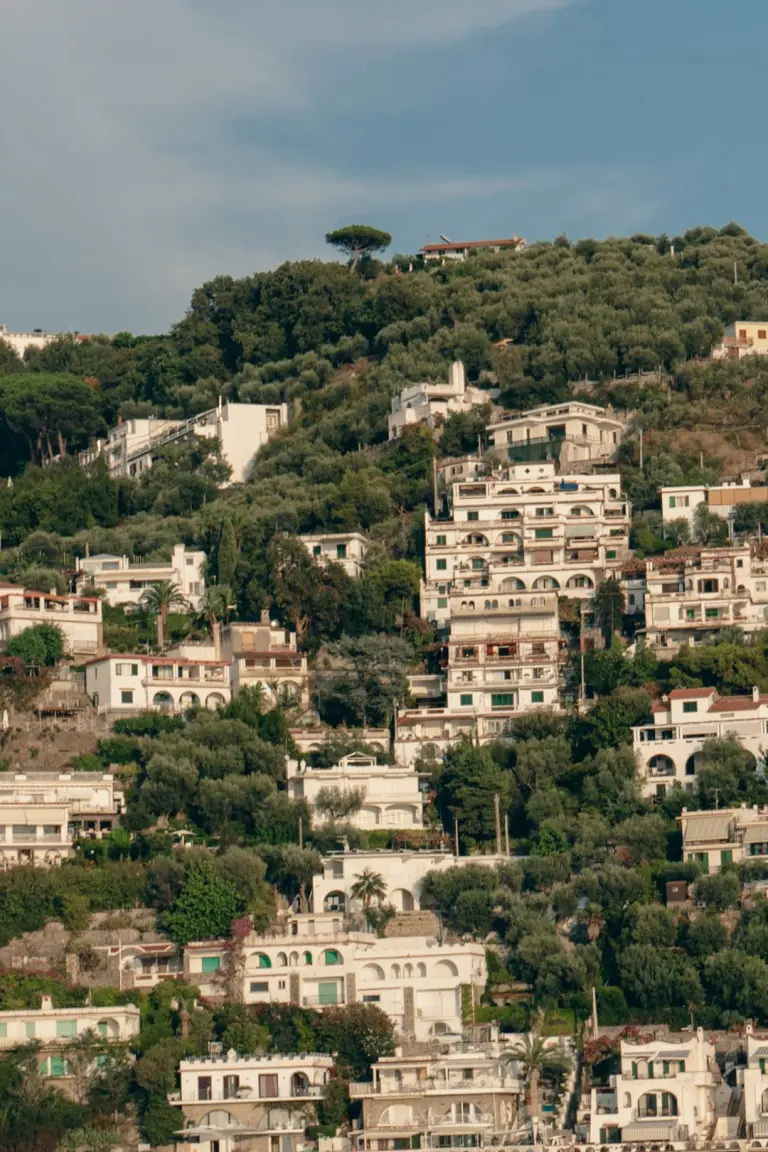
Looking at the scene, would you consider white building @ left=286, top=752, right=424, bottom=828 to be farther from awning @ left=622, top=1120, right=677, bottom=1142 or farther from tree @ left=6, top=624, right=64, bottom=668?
awning @ left=622, top=1120, right=677, bottom=1142

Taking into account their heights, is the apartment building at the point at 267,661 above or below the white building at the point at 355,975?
above

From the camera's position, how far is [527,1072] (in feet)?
263

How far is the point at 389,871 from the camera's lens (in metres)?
91.2

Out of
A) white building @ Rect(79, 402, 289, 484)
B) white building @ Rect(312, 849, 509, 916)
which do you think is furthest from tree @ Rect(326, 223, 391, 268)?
white building @ Rect(312, 849, 509, 916)

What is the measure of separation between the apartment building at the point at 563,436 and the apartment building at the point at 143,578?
14.9 meters

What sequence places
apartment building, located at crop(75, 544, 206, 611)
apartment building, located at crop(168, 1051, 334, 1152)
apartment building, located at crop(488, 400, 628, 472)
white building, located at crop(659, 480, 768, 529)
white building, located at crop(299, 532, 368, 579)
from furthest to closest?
1. apartment building, located at crop(488, 400, 628, 472)
2. apartment building, located at crop(75, 544, 206, 611)
3. white building, located at crop(659, 480, 768, 529)
4. white building, located at crop(299, 532, 368, 579)
5. apartment building, located at crop(168, 1051, 334, 1152)

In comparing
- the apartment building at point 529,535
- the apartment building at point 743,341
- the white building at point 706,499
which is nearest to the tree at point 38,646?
the apartment building at point 529,535

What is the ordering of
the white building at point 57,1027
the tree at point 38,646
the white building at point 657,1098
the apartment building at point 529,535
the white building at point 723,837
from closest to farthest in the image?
1. the white building at point 657,1098
2. the white building at point 57,1027
3. the white building at point 723,837
4. the tree at point 38,646
5. the apartment building at point 529,535

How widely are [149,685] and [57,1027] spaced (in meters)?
21.0

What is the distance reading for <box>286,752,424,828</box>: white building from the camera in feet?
313

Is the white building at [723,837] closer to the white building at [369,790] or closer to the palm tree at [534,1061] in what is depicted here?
the white building at [369,790]

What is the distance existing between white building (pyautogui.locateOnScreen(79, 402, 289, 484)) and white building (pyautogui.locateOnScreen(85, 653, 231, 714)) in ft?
80.0

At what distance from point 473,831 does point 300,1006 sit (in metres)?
11.0

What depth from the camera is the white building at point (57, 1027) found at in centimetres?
8244
